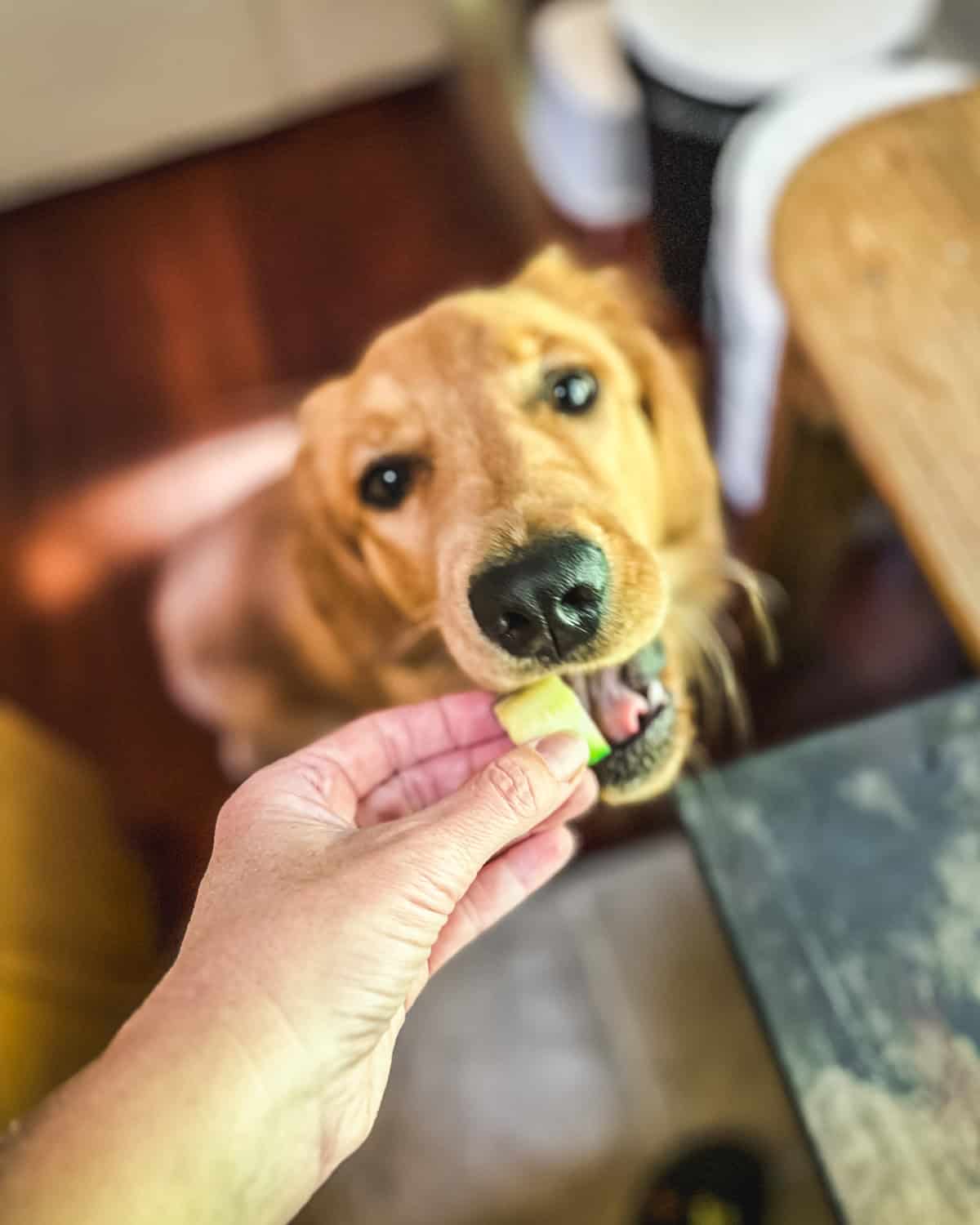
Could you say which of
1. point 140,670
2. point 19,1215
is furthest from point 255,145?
point 19,1215

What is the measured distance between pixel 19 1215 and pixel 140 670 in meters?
1.20

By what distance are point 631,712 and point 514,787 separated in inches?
5.9

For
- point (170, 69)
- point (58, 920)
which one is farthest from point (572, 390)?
point (170, 69)

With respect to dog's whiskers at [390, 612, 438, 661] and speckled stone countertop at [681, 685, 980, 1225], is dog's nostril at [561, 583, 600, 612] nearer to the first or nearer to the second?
dog's whiskers at [390, 612, 438, 661]

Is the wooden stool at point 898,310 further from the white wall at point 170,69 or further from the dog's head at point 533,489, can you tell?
the white wall at point 170,69

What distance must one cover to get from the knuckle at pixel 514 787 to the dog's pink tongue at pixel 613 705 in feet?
0.36

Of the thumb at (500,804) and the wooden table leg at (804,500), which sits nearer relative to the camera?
the thumb at (500,804)

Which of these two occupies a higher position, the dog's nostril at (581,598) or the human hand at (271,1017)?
the dog's nostril at (581,598)

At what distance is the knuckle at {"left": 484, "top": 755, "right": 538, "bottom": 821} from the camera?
0.50 meters

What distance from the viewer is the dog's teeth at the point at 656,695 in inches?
25.4

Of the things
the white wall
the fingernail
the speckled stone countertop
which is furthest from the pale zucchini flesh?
the white wall

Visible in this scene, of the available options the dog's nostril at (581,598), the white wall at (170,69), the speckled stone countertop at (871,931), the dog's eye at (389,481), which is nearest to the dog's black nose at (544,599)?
the dog's nostril at (581,598)

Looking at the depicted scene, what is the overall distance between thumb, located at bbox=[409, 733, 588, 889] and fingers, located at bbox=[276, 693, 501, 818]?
3.6 inches

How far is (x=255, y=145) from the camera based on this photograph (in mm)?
1694
